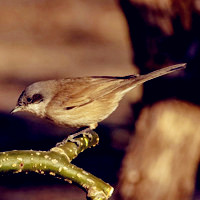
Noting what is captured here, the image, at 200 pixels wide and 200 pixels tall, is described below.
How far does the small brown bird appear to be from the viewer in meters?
4.63

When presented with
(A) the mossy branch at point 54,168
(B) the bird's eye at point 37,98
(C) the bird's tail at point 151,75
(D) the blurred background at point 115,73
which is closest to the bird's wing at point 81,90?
(B) the bird's eye at point 37,98

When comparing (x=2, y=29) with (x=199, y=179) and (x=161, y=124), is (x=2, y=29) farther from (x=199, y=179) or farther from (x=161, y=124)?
(x=161, y=124)

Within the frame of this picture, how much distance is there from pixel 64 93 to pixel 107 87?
40cm

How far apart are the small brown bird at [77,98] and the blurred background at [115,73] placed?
628 millimetres

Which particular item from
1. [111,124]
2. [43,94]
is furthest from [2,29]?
[43,94]

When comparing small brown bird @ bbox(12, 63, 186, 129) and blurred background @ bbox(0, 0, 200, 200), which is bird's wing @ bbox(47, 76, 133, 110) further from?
blurred background @ bbox(0, 0, 200, 200)

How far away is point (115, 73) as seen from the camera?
35.4 feet

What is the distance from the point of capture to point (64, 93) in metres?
4.85

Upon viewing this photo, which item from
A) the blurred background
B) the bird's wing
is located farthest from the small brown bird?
the blurred background

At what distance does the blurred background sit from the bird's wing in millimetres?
812

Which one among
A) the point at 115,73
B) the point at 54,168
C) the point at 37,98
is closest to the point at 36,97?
the point at 37,98

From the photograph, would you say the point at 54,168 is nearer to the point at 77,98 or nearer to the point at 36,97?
the point at 36,97

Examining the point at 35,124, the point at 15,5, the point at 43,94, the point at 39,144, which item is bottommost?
the point at 43,94

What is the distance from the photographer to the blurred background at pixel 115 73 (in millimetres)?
5672
